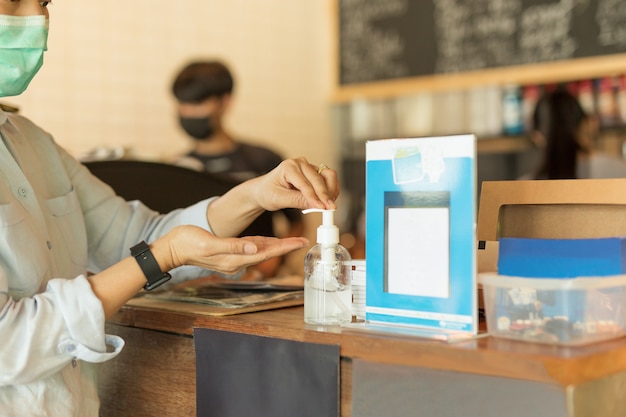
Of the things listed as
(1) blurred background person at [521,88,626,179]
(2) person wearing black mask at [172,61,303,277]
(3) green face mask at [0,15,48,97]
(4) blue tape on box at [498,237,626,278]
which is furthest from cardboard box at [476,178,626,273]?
(2) person wearing black mask at [172,61,303,277]

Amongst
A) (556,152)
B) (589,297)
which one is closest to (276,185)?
(589,297)

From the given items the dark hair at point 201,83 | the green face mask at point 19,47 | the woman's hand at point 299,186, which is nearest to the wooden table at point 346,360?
the woman's hand at point 299,186

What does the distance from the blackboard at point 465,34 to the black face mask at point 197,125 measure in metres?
1.36

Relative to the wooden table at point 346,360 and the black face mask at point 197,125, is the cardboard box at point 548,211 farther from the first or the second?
the black face mask at point 197,125

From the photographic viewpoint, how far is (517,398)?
0.91 metres

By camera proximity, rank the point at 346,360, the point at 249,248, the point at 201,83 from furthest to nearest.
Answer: the point at 201,83 < the point at 249,248 < the point at 346,360

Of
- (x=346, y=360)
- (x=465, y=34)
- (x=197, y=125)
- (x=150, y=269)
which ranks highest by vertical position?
(x=465, y=34)

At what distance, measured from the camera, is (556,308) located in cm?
98

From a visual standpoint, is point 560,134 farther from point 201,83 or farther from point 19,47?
point 19,47

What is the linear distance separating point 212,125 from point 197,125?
2.6 inches

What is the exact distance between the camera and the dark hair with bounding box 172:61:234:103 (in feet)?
11.6

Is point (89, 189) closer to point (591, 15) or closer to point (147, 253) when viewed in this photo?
point (147, 253)

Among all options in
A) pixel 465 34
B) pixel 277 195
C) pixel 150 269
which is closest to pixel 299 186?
pixel 277 195

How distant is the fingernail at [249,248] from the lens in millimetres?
1241
